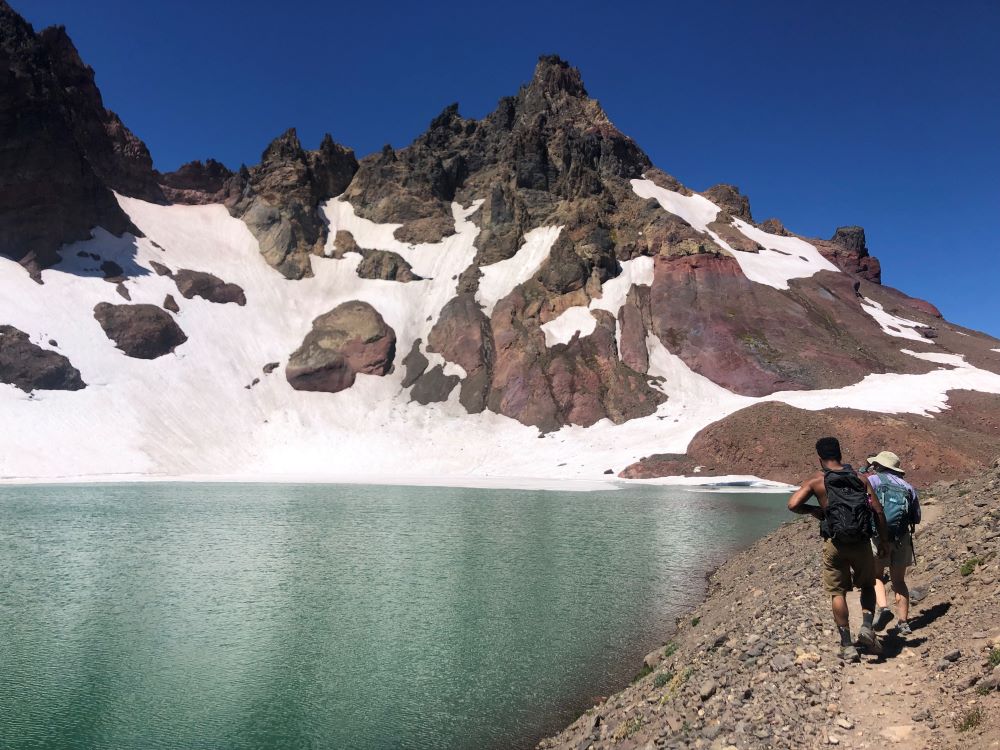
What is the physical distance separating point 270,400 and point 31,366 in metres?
26.5

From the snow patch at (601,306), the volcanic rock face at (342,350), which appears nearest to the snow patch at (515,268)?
the snow patch at (601,306)

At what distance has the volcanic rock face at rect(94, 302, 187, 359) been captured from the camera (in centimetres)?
8381

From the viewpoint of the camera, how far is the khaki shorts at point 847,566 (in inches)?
333

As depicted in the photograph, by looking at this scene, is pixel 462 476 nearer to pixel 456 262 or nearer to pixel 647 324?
pixel 647 324

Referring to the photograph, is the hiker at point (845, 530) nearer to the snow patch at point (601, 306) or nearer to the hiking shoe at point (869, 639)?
the hiking shoe at point (869, 639)

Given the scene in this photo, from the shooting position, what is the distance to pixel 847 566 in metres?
8.62

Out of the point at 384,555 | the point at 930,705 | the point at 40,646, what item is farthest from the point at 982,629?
the point at 384,555

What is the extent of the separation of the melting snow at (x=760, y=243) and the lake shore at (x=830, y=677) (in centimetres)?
8651

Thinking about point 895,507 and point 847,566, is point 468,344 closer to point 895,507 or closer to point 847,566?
point 895,507

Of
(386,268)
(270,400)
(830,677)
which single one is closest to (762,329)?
(386,268)

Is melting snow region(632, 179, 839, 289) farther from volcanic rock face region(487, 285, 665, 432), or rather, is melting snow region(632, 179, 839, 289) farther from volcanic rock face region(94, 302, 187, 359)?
volcanic rock face region(94, 302, 187, 359)

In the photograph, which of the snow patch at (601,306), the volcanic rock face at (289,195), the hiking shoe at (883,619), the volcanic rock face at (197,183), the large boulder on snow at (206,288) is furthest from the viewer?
the volcanic rock face at (197,183)

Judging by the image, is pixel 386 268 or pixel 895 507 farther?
pixel 386 268

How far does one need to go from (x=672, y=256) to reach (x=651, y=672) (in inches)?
3450
